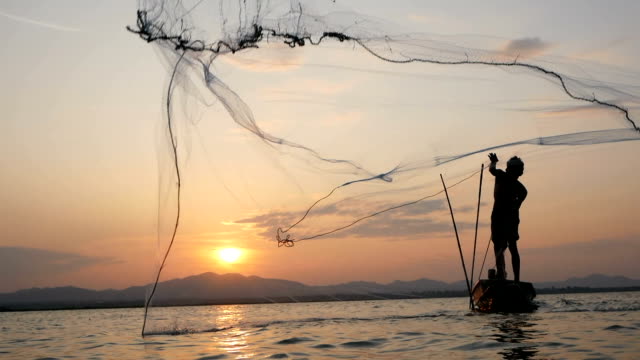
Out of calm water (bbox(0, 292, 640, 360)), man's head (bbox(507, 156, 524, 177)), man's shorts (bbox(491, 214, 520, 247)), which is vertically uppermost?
man's head (bbox(507, 156, 524, 177))

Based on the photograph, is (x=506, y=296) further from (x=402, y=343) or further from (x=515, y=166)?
(x=402, y=343)

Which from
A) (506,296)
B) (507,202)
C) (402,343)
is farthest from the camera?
(506,296)

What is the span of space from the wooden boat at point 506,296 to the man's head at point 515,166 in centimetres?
381

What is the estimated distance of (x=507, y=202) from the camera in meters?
22.3

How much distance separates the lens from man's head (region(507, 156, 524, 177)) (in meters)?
22.4

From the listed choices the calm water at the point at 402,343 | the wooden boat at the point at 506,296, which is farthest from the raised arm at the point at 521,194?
the calm water at the point at 402,343

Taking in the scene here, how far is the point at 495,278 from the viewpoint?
2384cm

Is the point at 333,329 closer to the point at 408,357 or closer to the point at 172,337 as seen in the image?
the point at 172,337

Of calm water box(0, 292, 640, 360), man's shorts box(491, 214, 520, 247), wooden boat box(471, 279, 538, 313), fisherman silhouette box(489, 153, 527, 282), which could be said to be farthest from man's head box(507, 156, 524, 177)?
calm water box(0, 292, 640, 360)

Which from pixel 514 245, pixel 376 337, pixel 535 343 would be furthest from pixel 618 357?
pixel 514 245

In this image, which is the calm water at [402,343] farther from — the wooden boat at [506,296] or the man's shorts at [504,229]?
the man's shorts at [504,229]

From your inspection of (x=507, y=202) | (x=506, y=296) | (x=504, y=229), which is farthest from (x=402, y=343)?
(x=506, y=296)

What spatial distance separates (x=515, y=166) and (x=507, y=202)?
4.03 feet

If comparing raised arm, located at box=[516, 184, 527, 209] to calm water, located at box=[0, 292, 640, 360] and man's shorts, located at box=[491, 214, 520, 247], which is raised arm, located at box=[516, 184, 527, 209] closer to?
man's shorts, located at box=[491, 214, 520, 247]
